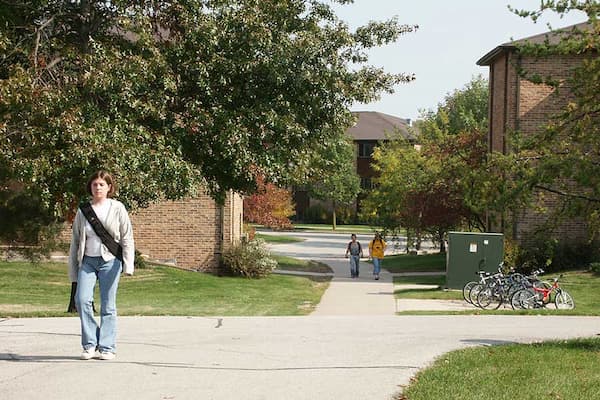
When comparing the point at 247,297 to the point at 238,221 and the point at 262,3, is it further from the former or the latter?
the point at 238,221

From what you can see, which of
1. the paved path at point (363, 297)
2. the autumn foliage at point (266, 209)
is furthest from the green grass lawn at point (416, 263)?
the autumn foliage at point (266, 209)

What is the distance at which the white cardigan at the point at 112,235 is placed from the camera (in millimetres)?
8609

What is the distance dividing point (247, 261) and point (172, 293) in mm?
7382

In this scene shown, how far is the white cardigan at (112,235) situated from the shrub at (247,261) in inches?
878

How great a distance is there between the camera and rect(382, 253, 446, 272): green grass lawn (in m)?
38.9

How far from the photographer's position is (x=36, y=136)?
16.2 meters

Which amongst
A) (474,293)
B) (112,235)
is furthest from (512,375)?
(474,293)

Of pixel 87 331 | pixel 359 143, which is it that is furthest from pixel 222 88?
pixel 359 143

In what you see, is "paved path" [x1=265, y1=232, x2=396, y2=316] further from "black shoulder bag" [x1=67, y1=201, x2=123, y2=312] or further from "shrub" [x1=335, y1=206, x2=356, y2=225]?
"shrub" [x1=335, y1=206, x2=356, y2=225]

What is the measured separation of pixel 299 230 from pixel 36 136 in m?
65.9

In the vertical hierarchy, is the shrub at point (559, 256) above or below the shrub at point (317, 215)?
below

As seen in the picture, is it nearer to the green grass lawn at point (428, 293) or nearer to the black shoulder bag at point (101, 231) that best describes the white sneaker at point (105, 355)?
the black shoulder bag at point (101, 231)

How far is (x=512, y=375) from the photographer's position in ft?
29.7

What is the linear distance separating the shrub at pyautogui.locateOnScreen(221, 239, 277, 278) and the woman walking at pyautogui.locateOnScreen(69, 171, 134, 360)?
22.2m
